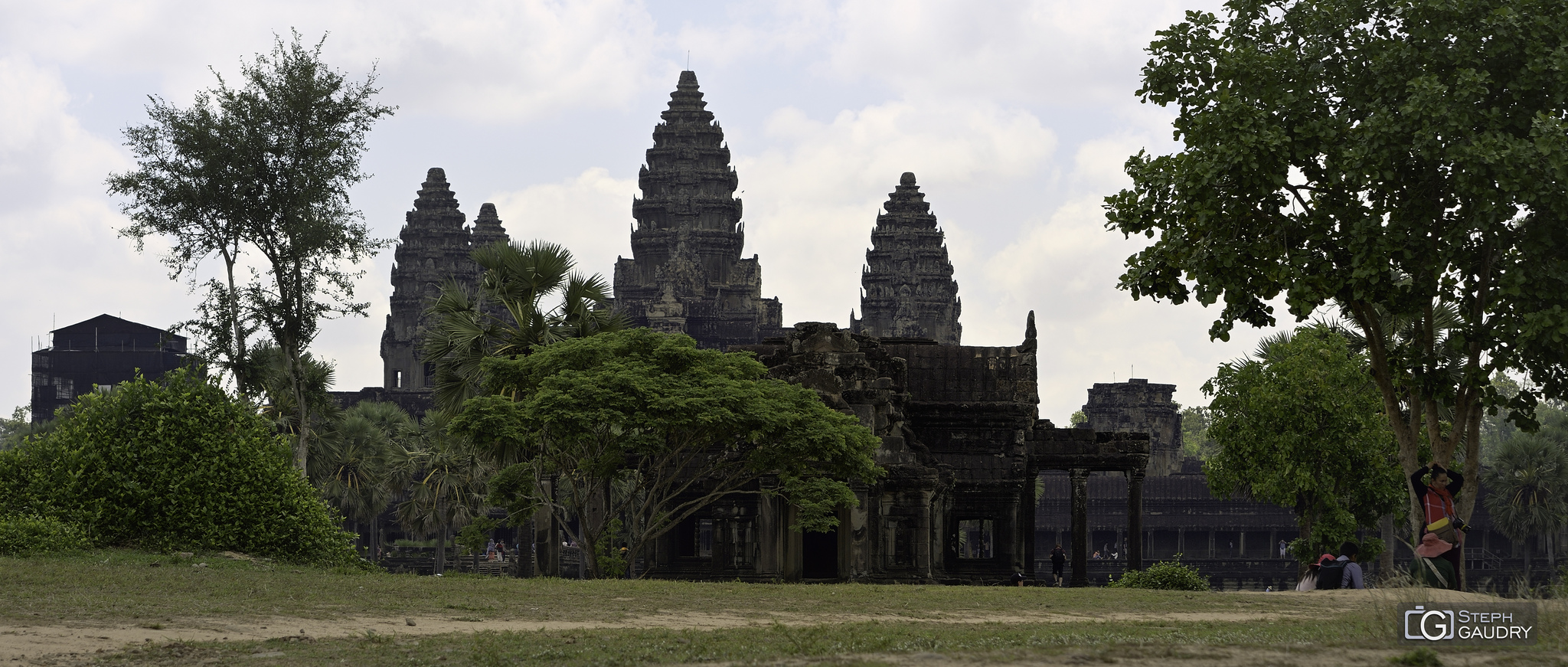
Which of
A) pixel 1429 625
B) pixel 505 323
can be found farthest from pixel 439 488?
pixel 1429 625

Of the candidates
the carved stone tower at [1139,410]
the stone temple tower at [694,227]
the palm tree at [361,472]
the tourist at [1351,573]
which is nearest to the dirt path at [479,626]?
the tourist at [1351,573]

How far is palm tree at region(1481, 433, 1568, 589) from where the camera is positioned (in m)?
56.2

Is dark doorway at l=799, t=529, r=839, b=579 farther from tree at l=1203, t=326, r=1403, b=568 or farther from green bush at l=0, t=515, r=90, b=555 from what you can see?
green bush at l=0, t=515, r=90, b=555

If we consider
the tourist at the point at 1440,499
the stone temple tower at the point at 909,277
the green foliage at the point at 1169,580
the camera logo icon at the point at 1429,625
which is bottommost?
the green foliage at the point at 1169,580

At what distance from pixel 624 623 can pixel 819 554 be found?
19.5 m

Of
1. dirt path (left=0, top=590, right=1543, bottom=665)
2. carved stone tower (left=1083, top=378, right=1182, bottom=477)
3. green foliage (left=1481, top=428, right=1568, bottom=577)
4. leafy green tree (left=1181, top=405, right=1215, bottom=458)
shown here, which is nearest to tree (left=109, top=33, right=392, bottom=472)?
dirt path (left=0, top=590, right=1543, bottom=665)

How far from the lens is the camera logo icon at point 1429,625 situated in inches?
527

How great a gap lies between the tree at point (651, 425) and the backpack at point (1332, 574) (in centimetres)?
814

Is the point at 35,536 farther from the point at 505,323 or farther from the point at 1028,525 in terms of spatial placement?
the point at 1028,525

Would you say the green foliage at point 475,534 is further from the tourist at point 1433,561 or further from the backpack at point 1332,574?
the tourist at point 1433,561

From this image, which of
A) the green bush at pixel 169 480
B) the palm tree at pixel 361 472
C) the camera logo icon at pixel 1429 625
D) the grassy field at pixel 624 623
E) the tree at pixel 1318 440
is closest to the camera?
the grassy field at pixel 624 623

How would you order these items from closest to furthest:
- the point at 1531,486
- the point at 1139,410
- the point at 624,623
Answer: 1. the point at 624,623
2. the point at 1531,486
3. the point at 1139,410

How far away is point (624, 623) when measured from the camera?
16172mm

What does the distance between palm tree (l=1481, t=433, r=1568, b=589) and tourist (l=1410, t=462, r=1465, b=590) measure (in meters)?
39.9
